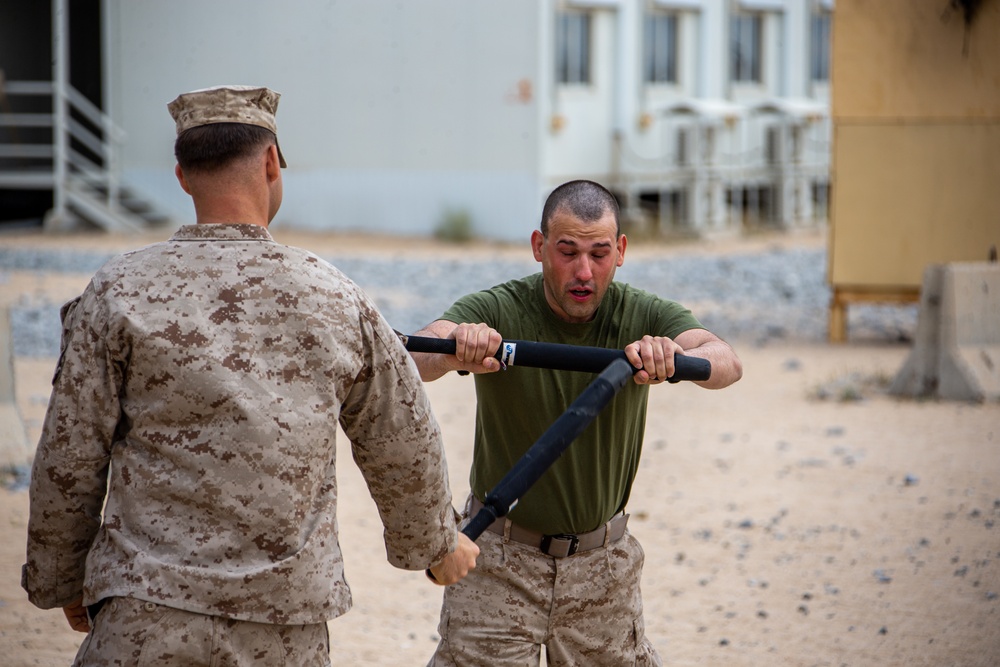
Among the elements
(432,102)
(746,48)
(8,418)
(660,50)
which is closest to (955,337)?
(8,418)

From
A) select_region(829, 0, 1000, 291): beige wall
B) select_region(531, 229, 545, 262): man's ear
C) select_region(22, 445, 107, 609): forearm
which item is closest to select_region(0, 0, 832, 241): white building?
select_region(829, 0, 1000, 291): beige wall

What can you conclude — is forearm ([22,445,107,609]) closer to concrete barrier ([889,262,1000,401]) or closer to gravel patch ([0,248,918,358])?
concrete barrier ([889,262,1000,401])

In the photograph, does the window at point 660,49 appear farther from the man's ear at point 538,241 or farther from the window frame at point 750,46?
the man's ear at point 538,241

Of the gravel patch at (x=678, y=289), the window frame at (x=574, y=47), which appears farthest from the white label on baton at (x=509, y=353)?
the window frame at (x=574, y=47)

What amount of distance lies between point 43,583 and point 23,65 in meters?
24.4

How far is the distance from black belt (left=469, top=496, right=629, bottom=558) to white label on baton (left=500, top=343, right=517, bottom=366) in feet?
1.56

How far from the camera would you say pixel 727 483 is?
830 centimetres


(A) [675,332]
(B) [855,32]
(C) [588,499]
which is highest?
(B) [855,32]

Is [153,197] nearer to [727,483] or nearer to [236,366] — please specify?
[727,483]

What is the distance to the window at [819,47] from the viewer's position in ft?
93.7

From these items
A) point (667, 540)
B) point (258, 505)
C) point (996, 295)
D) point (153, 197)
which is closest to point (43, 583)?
point (258, 505)

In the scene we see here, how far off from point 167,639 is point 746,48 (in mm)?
25709

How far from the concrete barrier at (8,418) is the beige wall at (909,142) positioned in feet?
26.6

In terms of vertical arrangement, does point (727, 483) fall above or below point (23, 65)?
below
